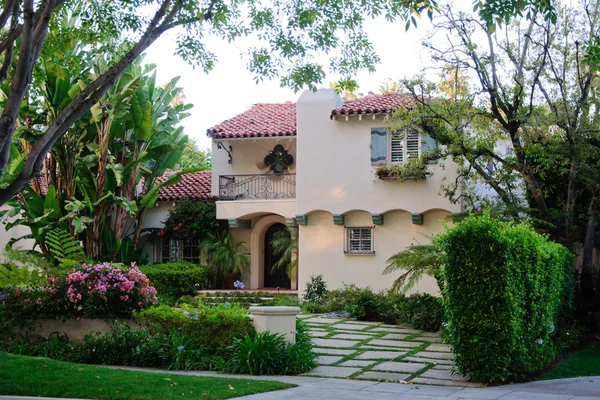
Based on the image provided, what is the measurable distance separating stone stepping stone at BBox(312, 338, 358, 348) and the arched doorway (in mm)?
11556

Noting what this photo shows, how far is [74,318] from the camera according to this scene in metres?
13.5

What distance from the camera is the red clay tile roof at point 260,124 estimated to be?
82.7 feet

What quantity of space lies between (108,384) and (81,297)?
3824 mm

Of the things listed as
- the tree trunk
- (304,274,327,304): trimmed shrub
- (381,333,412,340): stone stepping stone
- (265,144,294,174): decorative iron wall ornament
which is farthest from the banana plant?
the tree trunk

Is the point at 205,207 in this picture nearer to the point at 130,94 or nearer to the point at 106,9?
the point at 130,94

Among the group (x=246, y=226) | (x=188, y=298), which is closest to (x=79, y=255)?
(x=188, y=298)

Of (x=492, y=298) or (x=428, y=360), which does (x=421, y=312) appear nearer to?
(x=428, y=360)

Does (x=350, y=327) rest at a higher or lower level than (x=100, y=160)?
lower

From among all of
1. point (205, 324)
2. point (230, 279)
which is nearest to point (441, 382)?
point (205, 324)

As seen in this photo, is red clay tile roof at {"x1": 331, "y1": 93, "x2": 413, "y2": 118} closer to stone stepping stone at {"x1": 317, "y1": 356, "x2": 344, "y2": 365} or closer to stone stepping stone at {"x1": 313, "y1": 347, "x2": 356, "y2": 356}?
stone stepping stone at {"x1": 313, "y1": 347, "x2": 356, "y2": 356}

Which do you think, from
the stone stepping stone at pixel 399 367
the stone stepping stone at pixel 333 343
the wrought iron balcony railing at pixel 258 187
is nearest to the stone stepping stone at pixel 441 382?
the stone stepping stone at pixel 399 367

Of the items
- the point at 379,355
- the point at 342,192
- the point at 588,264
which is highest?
the point at 342,192

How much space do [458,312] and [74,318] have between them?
7272mm

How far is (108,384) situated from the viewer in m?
9.96
